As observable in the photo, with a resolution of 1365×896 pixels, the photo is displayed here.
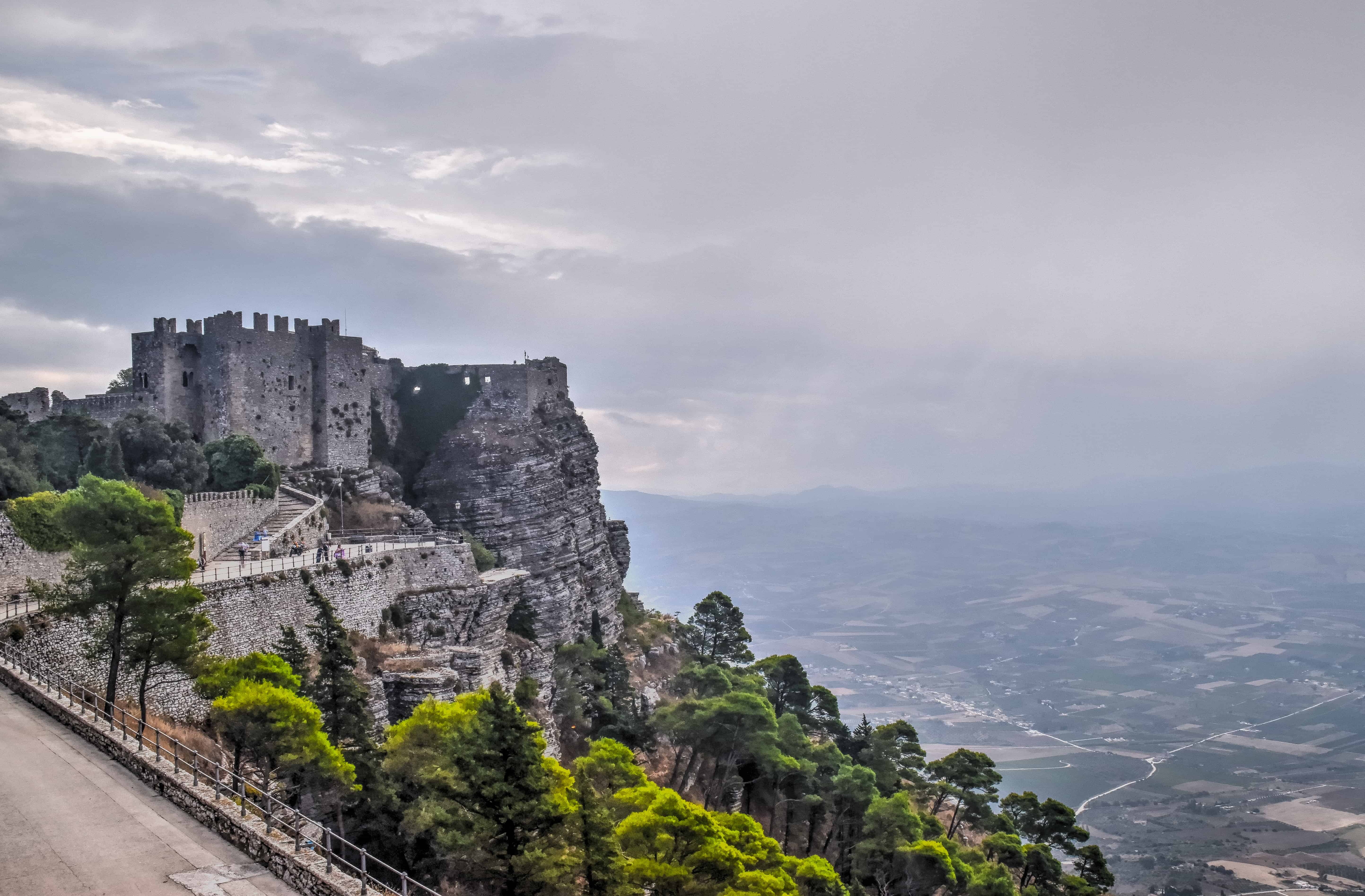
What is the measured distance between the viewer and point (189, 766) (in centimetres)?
2136

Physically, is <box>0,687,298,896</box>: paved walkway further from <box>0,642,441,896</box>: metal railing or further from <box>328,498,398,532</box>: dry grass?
<box>328,498,398,532</box>: dry grass

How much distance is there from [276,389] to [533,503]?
16.9m

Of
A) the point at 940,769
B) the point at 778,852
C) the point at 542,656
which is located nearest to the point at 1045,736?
the point at 940,769

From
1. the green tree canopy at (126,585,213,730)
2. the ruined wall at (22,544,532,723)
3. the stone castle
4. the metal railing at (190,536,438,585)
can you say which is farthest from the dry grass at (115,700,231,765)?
the stone castle

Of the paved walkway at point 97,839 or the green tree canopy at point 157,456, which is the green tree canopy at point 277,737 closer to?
the paved walkway at point 97,839

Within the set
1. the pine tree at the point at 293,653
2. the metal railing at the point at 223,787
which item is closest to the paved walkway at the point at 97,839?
the metal railing at the point at 223,787

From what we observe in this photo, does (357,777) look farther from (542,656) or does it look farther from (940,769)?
(940,769)

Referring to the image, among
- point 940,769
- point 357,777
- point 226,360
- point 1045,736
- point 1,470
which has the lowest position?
point 1045,736

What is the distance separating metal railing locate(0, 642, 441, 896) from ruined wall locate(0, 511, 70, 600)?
4627mm

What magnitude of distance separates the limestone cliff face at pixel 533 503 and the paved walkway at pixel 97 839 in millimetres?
36861

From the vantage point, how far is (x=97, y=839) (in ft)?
58.7

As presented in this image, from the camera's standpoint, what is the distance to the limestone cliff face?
60.7 m

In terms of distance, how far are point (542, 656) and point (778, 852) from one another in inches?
868

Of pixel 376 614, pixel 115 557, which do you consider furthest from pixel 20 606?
pixel 376 614
